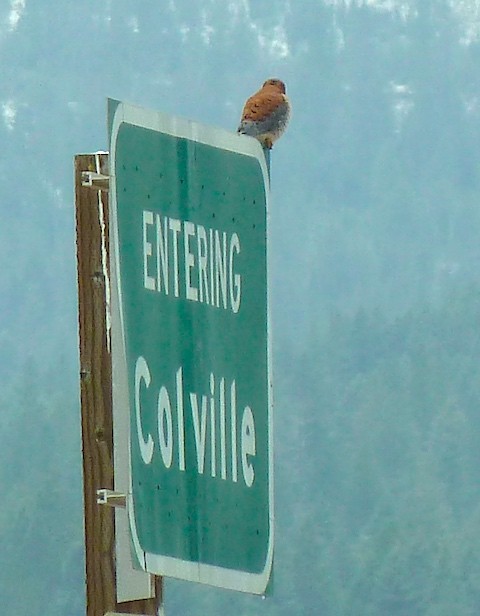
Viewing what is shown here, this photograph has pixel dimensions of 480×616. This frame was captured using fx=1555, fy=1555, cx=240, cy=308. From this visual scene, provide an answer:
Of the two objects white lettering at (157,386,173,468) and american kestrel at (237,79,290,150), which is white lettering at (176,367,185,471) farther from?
american kestrel at (237,79,290,150)

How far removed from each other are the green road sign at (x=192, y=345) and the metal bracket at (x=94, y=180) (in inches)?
2.9

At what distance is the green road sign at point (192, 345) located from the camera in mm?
1009

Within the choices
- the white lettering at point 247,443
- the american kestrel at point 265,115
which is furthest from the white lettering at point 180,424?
the american kestrel at point 265,115

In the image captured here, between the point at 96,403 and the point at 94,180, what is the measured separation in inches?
6.8

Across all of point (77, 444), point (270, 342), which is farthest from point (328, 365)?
point (270, 342)

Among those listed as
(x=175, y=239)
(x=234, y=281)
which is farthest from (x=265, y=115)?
(x=175, y=239)

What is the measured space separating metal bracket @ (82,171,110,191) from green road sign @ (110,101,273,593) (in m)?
0.07

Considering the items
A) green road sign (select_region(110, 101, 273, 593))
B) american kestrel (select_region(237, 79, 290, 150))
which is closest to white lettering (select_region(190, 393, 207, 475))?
green road sign (select_region(110, 101, 273, 593))

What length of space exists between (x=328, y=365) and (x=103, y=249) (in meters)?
6.32

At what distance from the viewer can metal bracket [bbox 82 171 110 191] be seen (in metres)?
1.12

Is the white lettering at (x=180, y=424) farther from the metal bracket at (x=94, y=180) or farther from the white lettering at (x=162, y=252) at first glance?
the metal bracket at (x=94, y=180)

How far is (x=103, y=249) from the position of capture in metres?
1.18

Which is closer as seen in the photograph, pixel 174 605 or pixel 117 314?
pixel 117 314

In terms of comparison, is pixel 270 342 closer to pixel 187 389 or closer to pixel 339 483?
pixel 187 389
